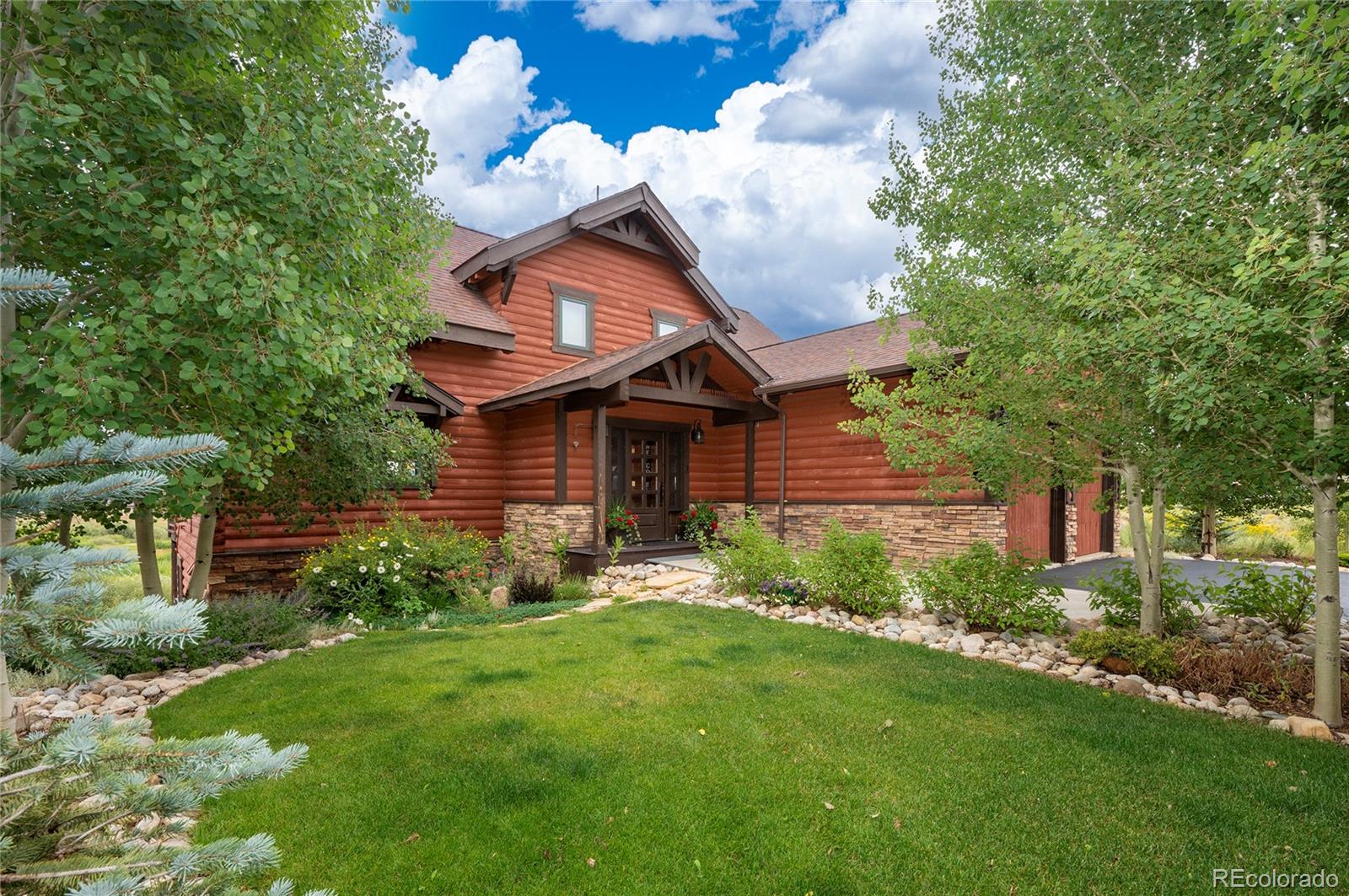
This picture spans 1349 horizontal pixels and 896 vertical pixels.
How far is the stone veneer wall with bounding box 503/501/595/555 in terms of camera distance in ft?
34.6

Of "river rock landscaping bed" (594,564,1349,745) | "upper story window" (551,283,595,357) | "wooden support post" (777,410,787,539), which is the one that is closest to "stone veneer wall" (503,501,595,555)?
"river rock landscaping bed" (594,564,1349,745)

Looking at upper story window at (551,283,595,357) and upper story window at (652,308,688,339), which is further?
upper story window at (652,308,688,339)

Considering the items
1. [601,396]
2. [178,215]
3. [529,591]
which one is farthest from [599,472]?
[178,215]

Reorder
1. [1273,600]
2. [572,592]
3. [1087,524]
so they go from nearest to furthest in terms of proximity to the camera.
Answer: [1273,600]
[572,592]
[1087,524]

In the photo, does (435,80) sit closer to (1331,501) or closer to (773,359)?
(773,359)

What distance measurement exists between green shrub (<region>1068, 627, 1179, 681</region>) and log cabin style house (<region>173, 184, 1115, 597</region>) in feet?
13.6

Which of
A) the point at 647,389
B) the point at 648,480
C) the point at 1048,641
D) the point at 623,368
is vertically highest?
the point at 623,368

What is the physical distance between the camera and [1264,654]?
5031 millimetres

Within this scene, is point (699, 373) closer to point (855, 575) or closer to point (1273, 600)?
point (855, 575)

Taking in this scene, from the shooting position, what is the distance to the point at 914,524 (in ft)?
33.8

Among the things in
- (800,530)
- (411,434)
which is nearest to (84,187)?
(411,434)

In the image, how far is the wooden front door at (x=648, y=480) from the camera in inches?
481

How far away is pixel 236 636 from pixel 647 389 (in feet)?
20.8

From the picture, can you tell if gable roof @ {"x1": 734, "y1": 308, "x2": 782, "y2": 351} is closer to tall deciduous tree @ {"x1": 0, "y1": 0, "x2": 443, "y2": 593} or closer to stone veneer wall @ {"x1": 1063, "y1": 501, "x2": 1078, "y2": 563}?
stone veneer wall @ {"x1": 1063, "y1": 501, "x2": 1078, "y2": 563}
